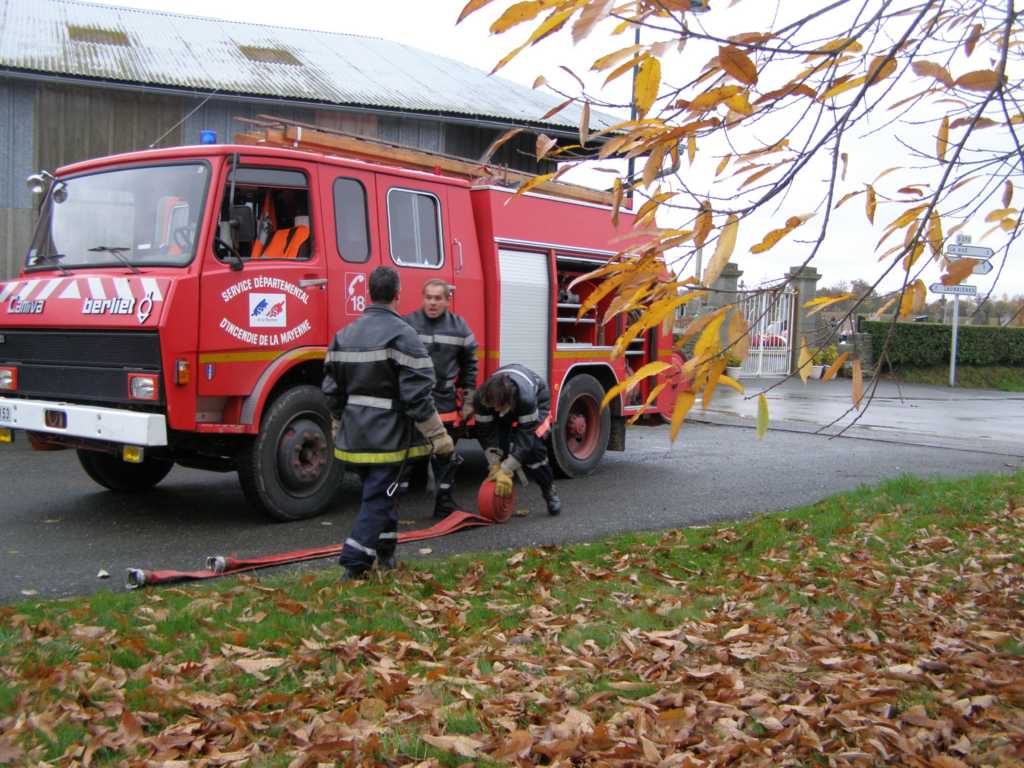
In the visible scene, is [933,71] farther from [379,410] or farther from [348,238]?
[348,238]

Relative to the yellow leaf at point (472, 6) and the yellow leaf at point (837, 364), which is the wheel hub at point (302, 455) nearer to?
the yellow leaf at point (837, 364)

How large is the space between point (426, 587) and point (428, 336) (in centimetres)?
267

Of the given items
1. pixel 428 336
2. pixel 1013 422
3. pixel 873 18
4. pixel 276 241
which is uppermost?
pixel 873 18

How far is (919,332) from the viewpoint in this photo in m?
29.0

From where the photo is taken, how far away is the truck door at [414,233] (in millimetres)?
7957

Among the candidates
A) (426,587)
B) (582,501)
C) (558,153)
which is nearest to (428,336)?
(582,501)

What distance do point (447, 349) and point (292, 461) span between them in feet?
4.72

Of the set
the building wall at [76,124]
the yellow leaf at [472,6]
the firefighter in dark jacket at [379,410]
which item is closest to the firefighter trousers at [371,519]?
the firefighter in dark jacket at [379,410]

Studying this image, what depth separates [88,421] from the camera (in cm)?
657

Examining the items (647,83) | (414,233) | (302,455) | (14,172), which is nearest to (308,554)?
(302,455)

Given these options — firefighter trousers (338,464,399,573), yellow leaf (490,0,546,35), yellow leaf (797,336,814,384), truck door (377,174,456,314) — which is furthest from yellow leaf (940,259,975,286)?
truck door (377,174,456,314)

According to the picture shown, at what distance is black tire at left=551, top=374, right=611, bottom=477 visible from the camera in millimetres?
9656

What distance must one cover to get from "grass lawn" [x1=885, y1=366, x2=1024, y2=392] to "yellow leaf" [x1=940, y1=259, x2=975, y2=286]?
2709 centimetres

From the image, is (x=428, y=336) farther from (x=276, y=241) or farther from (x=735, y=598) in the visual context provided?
(x=735, y=598)
